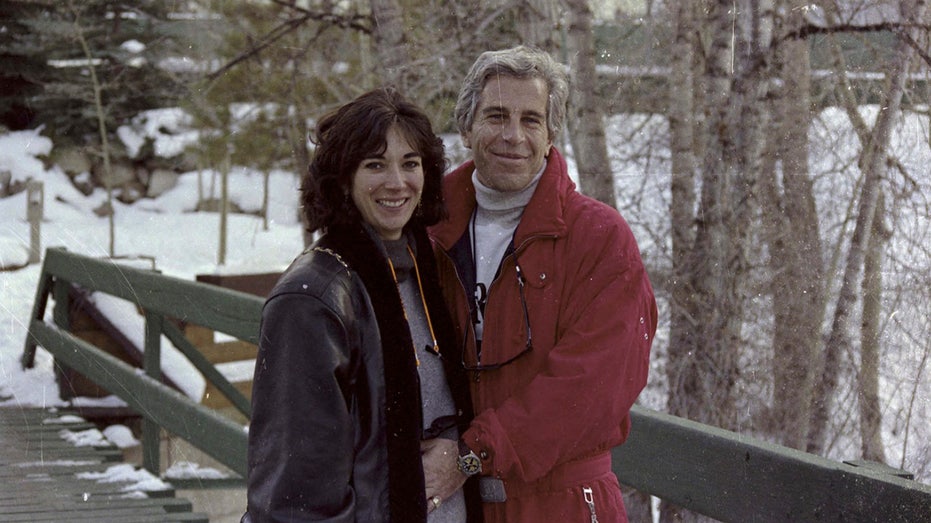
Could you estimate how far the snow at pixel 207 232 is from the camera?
7953 mm

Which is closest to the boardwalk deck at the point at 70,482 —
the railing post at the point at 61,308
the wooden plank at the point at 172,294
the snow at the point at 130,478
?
the snow at the point at 130,478

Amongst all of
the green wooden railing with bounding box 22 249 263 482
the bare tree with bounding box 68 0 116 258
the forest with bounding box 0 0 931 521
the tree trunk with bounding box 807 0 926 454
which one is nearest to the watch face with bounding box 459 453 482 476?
the green wooden railing with bounding box 22 249 263 482

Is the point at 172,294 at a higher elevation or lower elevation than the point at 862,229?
lower

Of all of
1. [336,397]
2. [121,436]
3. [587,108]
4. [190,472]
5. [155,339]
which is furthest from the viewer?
[587,108]

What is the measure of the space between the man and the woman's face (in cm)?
27

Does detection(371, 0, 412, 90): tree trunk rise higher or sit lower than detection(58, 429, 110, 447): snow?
higher

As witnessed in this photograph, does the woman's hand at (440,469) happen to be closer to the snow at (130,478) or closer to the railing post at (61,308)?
the snow at (130,478)

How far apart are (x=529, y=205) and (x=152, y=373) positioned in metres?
4.39

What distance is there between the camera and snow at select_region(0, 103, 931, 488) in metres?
7.95

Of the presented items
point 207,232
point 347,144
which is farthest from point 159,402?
point 207,232

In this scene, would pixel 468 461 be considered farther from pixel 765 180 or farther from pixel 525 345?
pixel 765 180

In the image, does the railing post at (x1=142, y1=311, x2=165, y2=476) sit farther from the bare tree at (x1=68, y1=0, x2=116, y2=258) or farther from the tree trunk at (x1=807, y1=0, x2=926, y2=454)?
the bare tree at (x1=68, y1=0, x2=116, y2=258)

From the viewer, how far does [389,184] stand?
2186 millimetres

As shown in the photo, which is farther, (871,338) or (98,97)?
(98,97)
